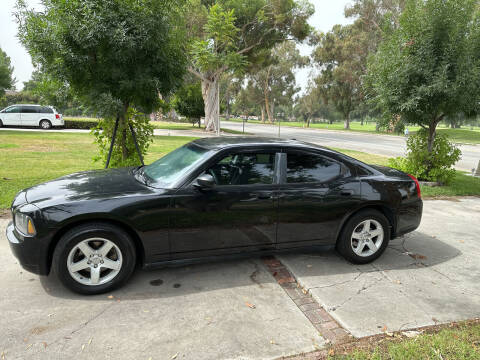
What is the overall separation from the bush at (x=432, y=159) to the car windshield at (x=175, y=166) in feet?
23.3

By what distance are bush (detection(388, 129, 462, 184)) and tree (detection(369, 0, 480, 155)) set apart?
65cm

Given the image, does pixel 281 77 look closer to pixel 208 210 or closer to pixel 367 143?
pixel 367 143

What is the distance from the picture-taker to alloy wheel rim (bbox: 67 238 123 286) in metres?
3.20

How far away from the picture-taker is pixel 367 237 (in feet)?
13.7

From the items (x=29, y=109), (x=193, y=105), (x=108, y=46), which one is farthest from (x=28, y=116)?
(x=108, y=46)

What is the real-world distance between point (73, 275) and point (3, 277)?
1.00m

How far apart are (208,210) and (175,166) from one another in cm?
76

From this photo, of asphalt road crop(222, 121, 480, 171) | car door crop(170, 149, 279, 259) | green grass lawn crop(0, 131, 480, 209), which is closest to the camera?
car door crop(170, 149, 279, 259)

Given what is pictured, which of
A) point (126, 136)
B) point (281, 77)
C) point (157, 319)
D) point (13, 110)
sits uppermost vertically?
point (281, 77)

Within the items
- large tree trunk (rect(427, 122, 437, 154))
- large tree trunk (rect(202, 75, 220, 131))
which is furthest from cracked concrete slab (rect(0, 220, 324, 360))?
large tree trunk (rect(202, 75, 220, 131))

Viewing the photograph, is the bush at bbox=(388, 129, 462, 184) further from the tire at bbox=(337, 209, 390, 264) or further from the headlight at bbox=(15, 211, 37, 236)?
the headlight at bbox=(15, 211, 37, 236)

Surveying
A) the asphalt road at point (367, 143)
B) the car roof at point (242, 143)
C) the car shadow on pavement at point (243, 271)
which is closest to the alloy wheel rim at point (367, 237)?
the car shadow on pavement at point (243, 271)

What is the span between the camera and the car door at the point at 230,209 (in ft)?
11.4

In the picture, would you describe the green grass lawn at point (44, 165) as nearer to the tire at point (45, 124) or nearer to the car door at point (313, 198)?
the car door at point (313, 198)
